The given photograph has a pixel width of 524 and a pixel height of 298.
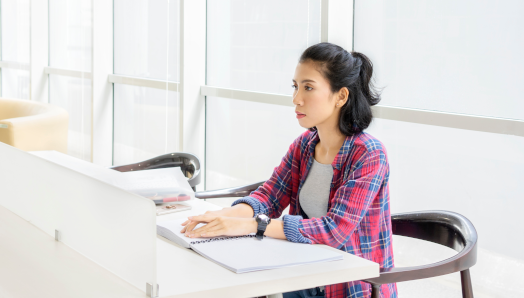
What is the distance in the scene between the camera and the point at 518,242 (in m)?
2.12

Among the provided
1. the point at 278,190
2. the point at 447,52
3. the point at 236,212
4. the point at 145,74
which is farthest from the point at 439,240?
the point at 145,74

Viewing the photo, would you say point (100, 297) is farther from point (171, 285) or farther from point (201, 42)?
point (201, 42)

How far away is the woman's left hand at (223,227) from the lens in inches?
54.3

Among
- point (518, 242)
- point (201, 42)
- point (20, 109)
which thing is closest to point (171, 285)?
point (518, 242)

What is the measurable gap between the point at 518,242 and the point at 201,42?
8.91 feet

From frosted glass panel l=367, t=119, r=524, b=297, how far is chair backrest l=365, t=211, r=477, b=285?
1.88ft

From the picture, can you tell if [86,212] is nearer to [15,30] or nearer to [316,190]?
[316,190]

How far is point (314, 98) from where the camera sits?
1684 millimetres

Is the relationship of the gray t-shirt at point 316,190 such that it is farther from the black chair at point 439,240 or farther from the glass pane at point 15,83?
the glass pane at point 15,83

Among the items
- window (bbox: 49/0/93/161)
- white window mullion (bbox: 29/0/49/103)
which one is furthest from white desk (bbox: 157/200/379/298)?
white window mullion (bbox: 29/0/49/103)

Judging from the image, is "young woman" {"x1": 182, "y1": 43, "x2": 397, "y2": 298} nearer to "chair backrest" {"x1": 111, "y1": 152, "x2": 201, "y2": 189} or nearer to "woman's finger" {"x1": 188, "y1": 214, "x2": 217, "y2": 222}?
"woman's finger" {"x1": 188, "y1": 214, "x2": 217, "y2": 222}

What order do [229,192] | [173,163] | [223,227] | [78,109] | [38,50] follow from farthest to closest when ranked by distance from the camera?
1. [38,50]
2. [78,109]
3. [173,163]
4. [229,192]
5. [223,227]

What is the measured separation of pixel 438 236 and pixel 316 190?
0.41 m

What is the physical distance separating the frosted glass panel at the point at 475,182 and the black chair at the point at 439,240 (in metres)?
0.57
